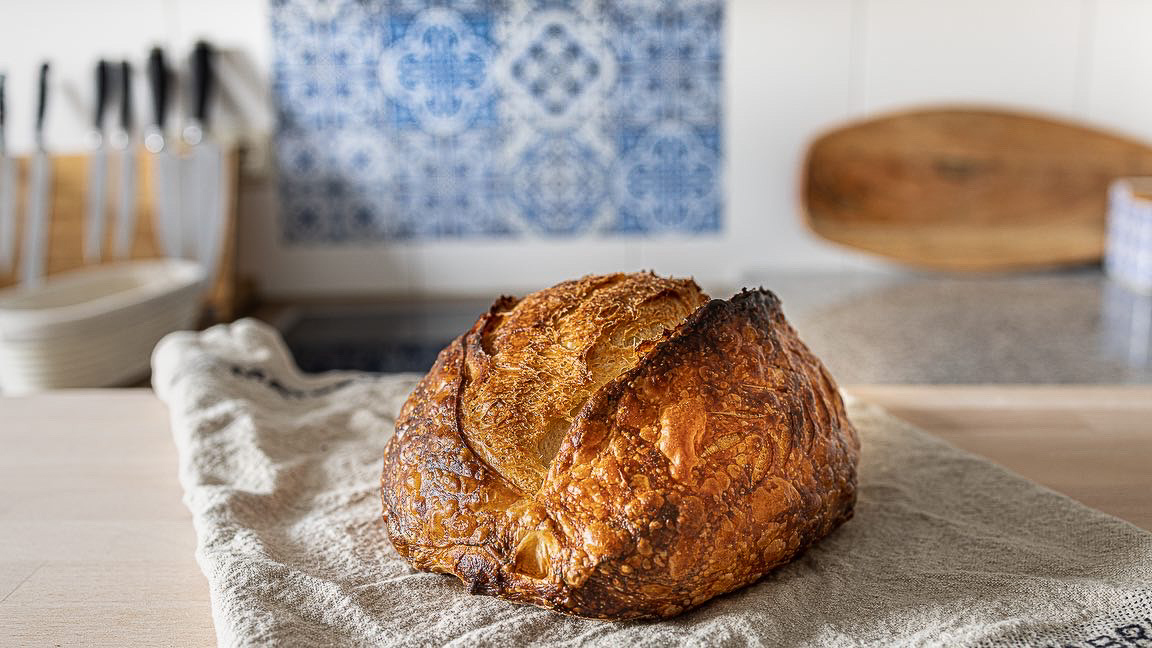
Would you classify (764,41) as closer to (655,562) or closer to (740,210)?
(740,210)

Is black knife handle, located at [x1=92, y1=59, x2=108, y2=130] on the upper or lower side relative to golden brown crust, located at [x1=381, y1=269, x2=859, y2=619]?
upper

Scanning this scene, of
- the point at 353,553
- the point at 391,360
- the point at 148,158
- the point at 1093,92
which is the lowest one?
the point at 391,360

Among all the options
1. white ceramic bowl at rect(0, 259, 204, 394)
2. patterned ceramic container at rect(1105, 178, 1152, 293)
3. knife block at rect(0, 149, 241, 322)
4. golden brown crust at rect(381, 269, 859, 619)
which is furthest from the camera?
knife block at rect(0, 149, 241, 322)

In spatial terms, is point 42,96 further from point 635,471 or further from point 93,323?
point 635,471

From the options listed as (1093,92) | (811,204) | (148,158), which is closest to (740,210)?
(811,204)

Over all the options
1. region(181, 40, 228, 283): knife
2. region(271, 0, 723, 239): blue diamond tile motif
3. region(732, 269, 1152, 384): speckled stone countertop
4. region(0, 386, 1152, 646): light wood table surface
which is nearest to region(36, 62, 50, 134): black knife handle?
region(181, 40, 228, 283): knife

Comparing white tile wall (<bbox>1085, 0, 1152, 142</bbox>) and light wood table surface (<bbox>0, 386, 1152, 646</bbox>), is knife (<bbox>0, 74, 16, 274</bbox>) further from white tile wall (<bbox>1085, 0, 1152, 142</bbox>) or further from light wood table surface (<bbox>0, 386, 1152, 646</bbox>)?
white tile wall (<bbox>1085, 0, 1152, 142</bbox>)

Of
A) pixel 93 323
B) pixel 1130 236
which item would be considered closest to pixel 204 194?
pixel 93 323

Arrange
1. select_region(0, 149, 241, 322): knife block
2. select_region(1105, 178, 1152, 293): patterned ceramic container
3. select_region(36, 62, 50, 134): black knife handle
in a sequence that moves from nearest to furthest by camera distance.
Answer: select_region(36, 62, 50, 134): black knife handle, select_region(1105, 178, 1152, 293): patterned ceramic container, select_region(0, 149, 241, 322): knife block
